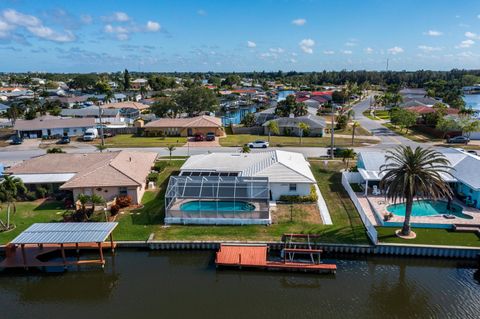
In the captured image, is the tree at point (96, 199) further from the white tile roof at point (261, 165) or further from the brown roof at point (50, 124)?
the brown roof at point (50, 124)

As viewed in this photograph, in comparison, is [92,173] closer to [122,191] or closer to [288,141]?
[122,191]

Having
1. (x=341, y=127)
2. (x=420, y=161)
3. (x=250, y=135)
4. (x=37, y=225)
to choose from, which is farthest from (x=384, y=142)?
(x=37, y=225)

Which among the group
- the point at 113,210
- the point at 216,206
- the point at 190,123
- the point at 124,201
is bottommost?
the point at 113,210

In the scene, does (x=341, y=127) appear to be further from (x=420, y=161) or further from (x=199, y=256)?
(x=199, y=256)

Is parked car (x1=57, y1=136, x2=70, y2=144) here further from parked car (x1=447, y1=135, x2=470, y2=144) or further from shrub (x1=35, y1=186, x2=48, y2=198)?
parked car (x1=447, y1=135, x2=470, y2=144)

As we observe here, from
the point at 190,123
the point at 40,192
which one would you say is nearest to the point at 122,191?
the point at 40,192

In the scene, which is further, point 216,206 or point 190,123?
point 190,123
